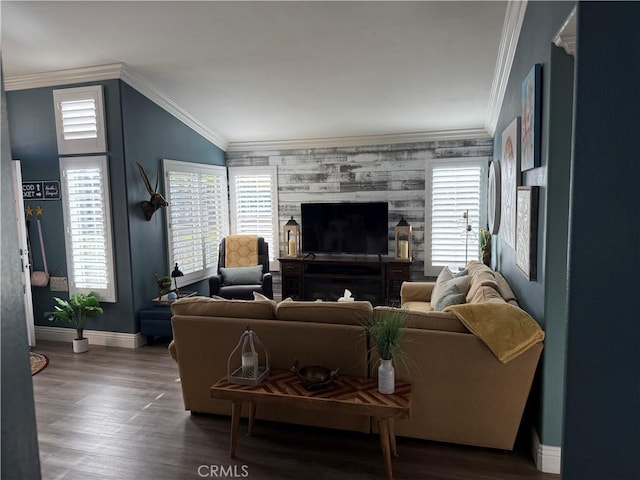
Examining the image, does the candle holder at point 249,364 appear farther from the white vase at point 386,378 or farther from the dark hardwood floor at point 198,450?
the white vase at point 386,378

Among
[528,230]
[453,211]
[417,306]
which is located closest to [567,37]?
[528,230]

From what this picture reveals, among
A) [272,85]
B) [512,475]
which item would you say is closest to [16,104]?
[272,85]

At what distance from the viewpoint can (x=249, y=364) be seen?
2.62 m

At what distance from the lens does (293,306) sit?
113 inches

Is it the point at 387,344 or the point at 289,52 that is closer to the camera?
the point at 387,344

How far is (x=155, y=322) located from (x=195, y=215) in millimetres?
1751

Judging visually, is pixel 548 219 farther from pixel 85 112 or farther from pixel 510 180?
pixel 85 112

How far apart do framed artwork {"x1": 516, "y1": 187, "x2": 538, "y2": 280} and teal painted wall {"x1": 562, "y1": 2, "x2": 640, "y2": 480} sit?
1.61 m

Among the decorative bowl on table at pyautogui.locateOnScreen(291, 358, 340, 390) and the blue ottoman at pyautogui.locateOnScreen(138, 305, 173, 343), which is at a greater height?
the decorative bowl on table at pyautogui.locateOnScreen(291, 358, 340, 390)

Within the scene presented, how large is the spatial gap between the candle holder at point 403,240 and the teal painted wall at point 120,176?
312 cm

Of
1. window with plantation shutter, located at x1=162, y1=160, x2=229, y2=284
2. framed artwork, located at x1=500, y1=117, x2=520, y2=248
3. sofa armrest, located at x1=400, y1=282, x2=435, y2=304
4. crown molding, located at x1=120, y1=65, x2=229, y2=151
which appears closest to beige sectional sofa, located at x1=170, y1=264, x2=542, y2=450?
framed artwork, located at x1=500, y1=117, x2=520, y2=248

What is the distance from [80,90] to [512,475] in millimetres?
5136

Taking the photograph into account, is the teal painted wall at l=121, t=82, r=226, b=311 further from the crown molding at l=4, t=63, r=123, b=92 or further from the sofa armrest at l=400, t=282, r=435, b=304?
the sofa armrest at l=400, t=282, r=435, b=304

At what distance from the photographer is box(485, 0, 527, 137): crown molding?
317 centimetres
